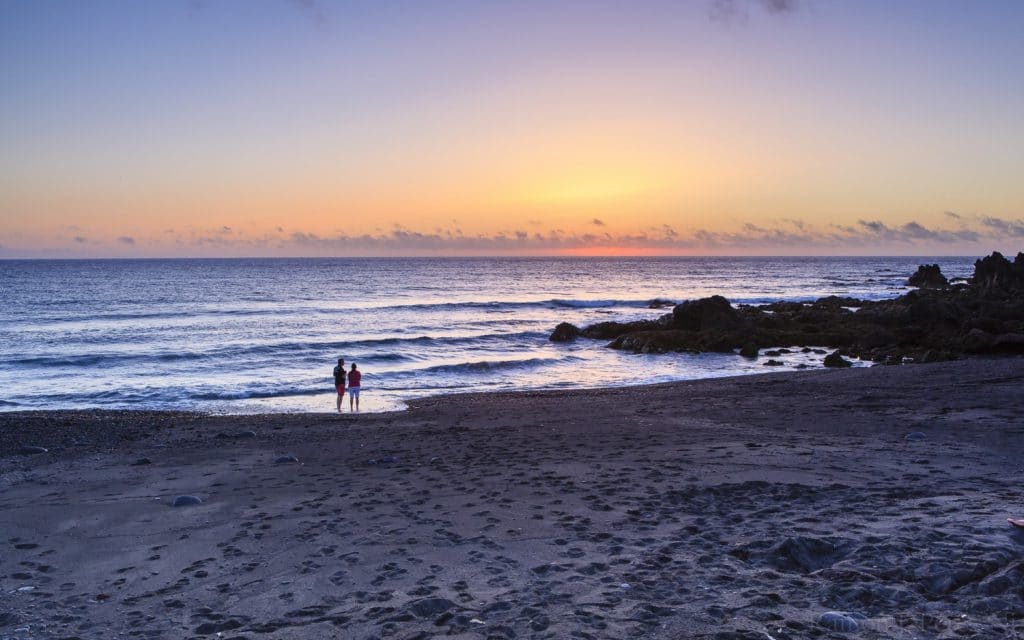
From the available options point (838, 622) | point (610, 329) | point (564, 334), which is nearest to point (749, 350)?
point (610, 329)

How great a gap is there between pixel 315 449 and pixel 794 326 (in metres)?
29.9

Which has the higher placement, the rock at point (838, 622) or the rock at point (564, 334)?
the rock at point (838, 622)

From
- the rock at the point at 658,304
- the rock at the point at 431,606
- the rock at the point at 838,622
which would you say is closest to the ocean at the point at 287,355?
the rock at the point at 658,304

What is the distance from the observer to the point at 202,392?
22.6 m

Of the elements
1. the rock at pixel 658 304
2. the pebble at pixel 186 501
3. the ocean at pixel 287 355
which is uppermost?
the rock at pixel 658 304

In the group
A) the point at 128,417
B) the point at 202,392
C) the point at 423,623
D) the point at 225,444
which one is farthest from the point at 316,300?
the point at 423,623

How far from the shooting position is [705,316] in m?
35.6

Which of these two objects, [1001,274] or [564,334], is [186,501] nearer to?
[564,334]

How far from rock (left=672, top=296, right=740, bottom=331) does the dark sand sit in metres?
20.5

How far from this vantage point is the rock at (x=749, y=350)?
30.3 meters

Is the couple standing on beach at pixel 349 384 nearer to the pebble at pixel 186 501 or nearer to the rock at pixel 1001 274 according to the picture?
the pebble at pixel 186 501

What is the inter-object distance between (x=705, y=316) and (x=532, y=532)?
29.9 metres

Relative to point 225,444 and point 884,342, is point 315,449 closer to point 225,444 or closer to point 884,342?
point 225,444

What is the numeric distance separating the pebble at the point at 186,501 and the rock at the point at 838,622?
299 inches
